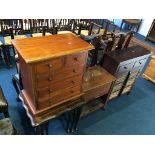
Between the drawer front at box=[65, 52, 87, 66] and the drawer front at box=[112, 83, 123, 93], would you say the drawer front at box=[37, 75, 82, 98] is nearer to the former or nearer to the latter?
the drawer front at box=[65, 52, 87, 66]

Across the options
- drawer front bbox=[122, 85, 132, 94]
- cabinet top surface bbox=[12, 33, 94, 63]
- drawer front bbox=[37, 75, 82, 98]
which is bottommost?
drawer front bbox=[122, 85, 132, 94]

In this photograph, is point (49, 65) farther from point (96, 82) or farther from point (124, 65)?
point (124, 65)

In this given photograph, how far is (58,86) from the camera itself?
163cm

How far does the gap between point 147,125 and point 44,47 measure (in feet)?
6.76

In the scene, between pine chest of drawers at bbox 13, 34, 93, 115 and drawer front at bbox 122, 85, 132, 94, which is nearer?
pine chest of drawers at bbox 13, 34, 93, 115

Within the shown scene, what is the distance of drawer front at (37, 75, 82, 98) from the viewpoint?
1544 mm

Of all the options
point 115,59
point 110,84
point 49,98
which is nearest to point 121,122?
point 110,84

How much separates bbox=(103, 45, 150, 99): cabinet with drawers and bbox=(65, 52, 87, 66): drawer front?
0.85m

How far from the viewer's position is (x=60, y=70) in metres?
1.51

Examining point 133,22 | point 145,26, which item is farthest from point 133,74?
point 145,26

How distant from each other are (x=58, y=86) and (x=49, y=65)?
1.02 ft

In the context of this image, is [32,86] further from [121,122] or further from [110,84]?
[121,122]

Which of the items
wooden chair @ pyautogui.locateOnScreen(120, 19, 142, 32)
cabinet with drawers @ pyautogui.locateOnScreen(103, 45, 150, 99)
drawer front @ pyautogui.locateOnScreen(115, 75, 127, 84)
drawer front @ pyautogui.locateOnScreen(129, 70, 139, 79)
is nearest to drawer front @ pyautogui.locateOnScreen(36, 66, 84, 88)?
cabinet with drawers @ pyautogui.locateOnScreen(103, 45, 150, 99)

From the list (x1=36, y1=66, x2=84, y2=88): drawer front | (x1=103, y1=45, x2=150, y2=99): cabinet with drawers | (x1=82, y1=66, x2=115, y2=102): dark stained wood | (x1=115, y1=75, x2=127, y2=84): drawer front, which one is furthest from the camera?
(x1=115, y1=75, x2=127, y2=84): drawer front
